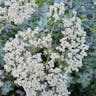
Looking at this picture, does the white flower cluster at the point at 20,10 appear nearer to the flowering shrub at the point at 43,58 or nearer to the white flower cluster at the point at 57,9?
the flowering shrub at the point at 43,58

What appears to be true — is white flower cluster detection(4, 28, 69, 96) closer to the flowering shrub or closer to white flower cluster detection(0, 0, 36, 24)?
the flowering shrub

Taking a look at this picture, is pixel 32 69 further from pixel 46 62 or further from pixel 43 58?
pixel 43 58

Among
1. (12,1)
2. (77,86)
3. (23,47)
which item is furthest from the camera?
(77,86)

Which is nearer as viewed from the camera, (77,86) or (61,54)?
(61,54)

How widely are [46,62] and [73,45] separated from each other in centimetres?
27

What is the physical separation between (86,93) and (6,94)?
29.0 inches

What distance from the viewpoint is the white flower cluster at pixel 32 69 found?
288cm

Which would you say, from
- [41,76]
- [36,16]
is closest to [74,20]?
[41,76]

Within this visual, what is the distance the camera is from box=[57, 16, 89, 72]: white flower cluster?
9.52ft

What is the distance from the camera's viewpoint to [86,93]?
3.49 meters

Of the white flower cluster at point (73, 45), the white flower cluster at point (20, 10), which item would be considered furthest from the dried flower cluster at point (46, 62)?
the white flower cluster at point (20, 10)

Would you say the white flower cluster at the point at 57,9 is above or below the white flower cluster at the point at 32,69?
above

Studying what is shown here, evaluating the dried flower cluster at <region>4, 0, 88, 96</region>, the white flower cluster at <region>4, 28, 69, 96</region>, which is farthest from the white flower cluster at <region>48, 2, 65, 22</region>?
the white flower cluster at <region>4, 28, 69, 96</region>

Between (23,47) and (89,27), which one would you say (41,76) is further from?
(89,27)
